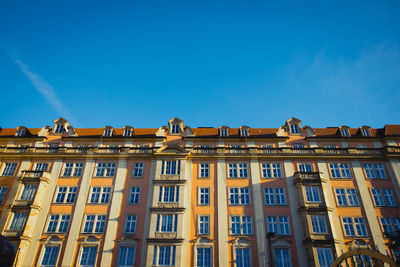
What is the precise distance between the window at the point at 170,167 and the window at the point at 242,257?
11.1 metres

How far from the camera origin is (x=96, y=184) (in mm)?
33031

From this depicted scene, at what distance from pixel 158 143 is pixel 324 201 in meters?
21.2

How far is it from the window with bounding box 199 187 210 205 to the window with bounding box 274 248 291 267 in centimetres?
871

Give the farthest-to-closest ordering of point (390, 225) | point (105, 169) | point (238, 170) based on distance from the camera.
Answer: point (105, 169)
point (238, 170)
point (390, 225)

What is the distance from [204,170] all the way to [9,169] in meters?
24.2

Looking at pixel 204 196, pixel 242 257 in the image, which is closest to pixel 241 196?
pixel 204 196

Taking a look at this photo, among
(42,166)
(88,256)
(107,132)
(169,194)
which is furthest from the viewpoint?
(107,132)

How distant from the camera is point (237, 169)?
3409 cm

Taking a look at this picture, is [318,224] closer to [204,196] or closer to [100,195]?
[204,196]

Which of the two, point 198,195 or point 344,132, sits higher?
point 344,132

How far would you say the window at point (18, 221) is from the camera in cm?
2930

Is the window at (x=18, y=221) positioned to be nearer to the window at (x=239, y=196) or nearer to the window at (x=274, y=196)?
the window at (x=239, y=196)

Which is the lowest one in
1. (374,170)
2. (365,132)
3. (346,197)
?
(346,197)

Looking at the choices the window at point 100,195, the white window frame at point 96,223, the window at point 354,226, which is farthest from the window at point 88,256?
the window at point 354,226
